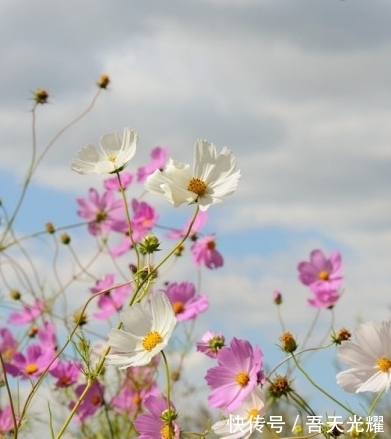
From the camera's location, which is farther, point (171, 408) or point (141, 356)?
point (171, 408)

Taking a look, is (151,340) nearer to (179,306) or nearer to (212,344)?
(212,344)

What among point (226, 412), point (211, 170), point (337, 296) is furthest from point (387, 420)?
point (211, 170)

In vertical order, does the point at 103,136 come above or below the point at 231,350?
above

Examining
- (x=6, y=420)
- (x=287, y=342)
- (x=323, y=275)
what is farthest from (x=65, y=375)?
(x=287, y=342)

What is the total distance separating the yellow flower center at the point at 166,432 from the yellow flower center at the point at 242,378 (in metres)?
0.10

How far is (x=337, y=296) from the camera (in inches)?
83.1

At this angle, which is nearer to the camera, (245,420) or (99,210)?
(245,420)

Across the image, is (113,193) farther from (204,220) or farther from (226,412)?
(226,412)

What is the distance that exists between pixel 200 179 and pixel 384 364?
12.0 inches

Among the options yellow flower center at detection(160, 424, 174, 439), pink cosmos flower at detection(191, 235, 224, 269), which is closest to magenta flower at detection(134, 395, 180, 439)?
yellow flower center at detection(160, 424, 174, 439)

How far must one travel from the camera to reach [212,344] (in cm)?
135

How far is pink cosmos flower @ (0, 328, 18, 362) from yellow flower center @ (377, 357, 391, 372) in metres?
1.37

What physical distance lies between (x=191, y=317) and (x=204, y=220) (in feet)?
1.01

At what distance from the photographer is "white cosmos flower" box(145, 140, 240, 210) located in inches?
43.1
